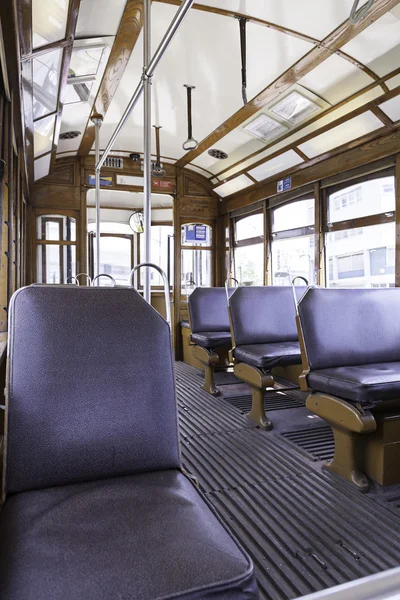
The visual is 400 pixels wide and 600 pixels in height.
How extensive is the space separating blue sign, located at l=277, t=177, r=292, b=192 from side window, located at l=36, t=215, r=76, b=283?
3.05 meters

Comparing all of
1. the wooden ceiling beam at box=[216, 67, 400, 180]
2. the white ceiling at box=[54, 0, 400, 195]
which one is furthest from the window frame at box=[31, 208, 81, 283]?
the wooden ceiling beam at box=[216, 67, 400, 180]

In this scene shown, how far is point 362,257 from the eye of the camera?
173 inches

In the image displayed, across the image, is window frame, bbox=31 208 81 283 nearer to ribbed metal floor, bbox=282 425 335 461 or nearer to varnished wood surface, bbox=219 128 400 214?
varnished wood surface, bbox=219 128 400 214

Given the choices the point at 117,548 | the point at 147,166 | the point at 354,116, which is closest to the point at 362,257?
the point at 354,116

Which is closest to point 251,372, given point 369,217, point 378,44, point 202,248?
point 369,217

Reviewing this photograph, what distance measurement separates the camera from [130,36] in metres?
3.20

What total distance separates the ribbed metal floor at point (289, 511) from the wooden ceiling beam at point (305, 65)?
2783 millimetres

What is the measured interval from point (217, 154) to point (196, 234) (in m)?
1.42

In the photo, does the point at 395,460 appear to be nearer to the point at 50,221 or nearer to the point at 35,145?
the point at 35,145

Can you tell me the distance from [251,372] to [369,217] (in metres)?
2.14

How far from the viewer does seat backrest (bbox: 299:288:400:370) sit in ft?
8.64

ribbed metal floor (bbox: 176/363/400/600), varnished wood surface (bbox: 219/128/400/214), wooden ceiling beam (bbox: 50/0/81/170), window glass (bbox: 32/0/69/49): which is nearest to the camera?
ribbed metal floor (bbox: 176/363/400/600)

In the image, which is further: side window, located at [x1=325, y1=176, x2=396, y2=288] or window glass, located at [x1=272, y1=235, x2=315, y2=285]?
window glass, located at [x1=272, y1=235, x2=315, y2=285]

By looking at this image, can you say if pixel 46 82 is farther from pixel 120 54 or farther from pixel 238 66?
pixel 238 66
